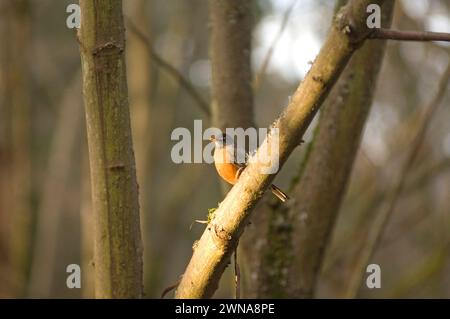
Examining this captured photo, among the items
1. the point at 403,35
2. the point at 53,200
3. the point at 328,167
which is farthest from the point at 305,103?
the point at 53,200

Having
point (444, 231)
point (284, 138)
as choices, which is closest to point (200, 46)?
point (444, 231)

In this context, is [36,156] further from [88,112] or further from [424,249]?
[88,112]

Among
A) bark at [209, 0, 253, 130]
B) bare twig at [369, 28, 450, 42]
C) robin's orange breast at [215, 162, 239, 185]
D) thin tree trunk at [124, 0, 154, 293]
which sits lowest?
robin's orange breast at [215, 162, 239, 185]

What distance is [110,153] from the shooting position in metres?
1.93

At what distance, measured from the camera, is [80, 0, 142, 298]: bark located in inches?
72.3

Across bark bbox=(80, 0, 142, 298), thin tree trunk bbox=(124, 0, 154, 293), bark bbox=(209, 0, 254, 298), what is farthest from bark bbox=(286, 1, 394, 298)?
thin tree trunk bbox=(124, 0, 154, 293)

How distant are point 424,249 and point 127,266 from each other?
246 inches

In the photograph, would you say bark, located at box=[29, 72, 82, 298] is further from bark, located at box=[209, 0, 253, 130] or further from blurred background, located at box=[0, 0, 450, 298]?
bark, located at box=[209, 0, 253, 130]

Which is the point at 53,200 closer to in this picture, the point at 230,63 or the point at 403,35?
the point at 230,63

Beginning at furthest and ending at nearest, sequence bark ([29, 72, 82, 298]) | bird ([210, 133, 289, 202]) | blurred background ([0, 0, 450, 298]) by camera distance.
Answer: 1. bark ([29, 72, 82, 298])
2. blurred background ([0, 0, 450, 298])
3. bird ([210, 133, 289, 202])

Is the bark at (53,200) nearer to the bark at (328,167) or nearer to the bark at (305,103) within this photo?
the bark at (328,167)

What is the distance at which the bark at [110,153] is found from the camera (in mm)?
1837
